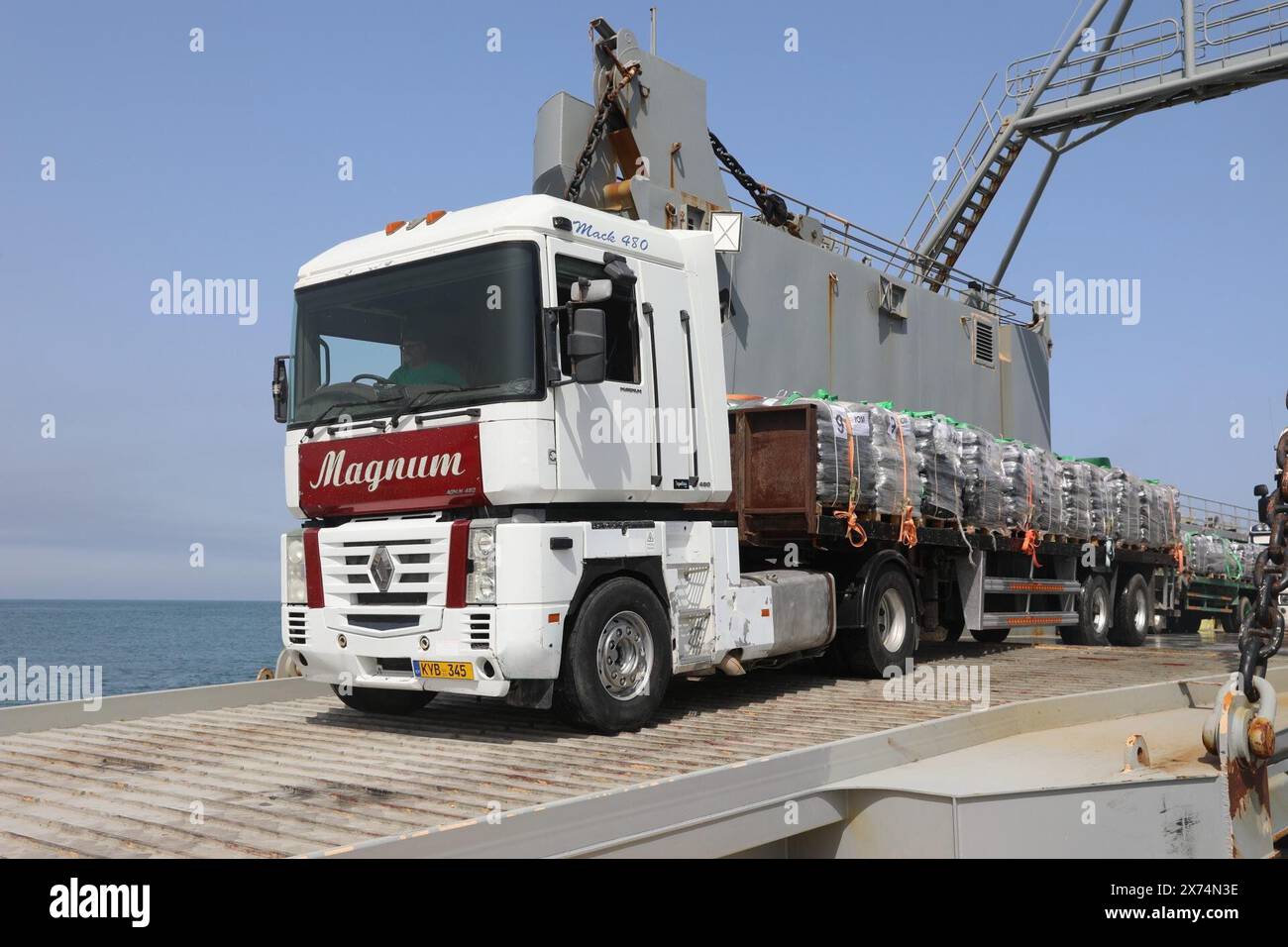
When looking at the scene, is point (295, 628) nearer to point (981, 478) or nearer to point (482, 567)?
point (482, 567)

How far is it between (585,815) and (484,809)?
0.64 m

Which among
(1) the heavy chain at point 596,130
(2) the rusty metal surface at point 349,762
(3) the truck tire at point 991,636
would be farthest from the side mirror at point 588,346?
(3) the truck tire at point 991,636

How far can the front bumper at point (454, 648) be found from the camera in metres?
6.21

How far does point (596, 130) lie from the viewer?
10953mm

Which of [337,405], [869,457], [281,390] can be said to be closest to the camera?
[337,405]

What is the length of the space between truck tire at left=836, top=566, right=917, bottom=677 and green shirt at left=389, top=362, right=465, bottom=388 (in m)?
4.21

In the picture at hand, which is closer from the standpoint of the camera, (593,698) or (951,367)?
(593,698)

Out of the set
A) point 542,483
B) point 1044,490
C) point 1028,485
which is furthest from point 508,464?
point 1044,490

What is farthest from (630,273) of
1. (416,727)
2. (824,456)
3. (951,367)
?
(951,367)

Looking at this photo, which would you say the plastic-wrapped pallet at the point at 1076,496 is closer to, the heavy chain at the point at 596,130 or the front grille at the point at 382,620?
the heavy chain at the point at 596,130

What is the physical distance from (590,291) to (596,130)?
202 inches

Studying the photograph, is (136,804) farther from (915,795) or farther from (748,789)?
(915,795)
